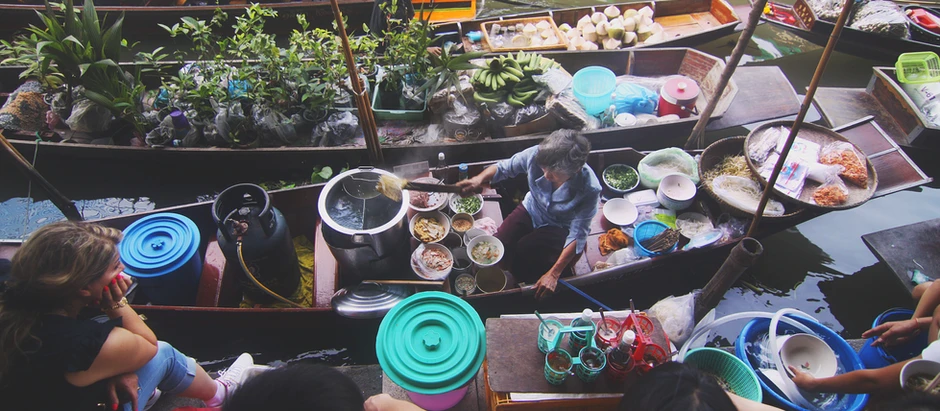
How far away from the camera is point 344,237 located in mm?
3299

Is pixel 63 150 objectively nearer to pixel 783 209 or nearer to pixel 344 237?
A: pixel 344 237

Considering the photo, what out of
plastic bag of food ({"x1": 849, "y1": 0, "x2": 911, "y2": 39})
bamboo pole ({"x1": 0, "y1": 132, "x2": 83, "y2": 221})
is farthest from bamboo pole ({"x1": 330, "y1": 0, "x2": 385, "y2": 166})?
plastic bag of food ({"x1": 849, "y1": 0, "x2": 911, "y2": 39})

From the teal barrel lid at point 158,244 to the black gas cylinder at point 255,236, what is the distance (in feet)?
1.21

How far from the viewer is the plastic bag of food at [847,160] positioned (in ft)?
14.2

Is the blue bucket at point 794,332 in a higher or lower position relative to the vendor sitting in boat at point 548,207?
lower

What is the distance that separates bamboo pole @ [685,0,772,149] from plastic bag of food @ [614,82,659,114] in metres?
0.70

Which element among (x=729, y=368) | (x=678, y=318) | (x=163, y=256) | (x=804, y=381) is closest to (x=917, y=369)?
(x=804, y=381)

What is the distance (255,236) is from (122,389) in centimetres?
126

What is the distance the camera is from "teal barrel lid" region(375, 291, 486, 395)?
2449 millimetres

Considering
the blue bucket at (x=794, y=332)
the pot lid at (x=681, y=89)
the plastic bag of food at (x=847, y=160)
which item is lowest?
the blue bucket at (x=794, y=332)

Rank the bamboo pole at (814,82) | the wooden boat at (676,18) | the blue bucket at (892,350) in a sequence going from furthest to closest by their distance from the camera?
the wooden boat at (676,18), the blue bucket at (892,350), the bamboo pole at (814,82)

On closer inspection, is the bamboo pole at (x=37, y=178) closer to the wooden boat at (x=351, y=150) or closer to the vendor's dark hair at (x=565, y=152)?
the wooden boat at (x=351, y=150)

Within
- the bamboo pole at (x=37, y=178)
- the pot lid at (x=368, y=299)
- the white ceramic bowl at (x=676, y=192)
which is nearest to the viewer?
the pot lid at (x=368, y=299)

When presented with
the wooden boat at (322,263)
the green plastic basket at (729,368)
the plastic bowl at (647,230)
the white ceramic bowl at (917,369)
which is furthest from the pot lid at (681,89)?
the white ceramic bowl at (917,369)
